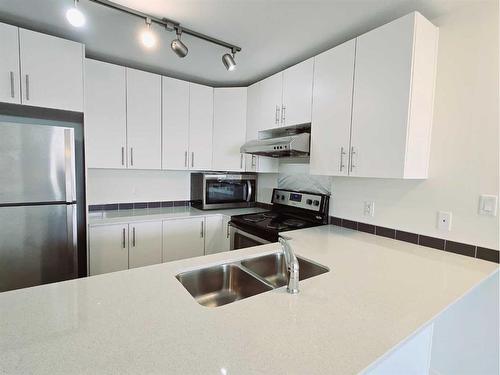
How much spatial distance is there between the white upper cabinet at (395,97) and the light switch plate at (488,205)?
0.31 meters

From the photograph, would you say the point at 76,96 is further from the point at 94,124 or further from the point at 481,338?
the point at 481,338

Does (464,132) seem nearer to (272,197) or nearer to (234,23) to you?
(234,23)

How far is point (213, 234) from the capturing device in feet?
8.73

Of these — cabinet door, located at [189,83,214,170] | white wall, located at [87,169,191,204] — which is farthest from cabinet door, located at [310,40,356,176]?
white wall, located at [87,169,191,204]

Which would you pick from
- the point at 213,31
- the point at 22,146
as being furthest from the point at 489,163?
the point at 22,146

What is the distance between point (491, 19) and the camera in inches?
53.3

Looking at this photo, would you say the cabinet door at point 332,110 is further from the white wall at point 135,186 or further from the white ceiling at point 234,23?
the white wall at point 135,186

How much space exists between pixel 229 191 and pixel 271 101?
1106 mm

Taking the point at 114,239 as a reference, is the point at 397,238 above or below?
above

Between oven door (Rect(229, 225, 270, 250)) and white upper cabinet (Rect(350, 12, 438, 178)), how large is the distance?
37.5 inches

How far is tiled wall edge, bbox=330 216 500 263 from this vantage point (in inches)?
54.8

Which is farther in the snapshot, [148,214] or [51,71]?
[148,214]

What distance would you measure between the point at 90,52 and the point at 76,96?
540 mm

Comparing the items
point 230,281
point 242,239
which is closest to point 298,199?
point 242,239
